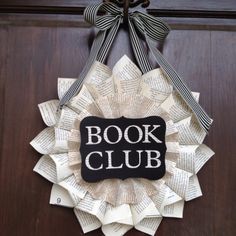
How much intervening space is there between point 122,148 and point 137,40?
0.15 meters

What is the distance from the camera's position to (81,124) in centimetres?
44

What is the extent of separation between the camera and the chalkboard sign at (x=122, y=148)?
1.42ft

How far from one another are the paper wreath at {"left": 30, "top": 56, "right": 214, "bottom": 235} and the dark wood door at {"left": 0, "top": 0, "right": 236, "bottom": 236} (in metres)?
0.02

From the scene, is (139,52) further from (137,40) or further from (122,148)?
(122,148)

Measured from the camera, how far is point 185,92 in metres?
0.45

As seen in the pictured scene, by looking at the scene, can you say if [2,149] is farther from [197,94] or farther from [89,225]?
[197,94]

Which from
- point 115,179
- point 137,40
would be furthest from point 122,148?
point 137,40

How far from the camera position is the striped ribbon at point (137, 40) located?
1.47ft

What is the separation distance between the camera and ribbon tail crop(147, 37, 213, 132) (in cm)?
45

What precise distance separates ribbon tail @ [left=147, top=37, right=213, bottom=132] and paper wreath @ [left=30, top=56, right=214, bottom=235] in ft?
0.03

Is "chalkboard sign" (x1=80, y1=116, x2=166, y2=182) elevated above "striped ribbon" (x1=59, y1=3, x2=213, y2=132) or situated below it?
below

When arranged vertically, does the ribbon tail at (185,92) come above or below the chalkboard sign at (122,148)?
above

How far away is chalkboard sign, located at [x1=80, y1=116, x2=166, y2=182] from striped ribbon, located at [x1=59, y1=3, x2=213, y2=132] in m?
0.05

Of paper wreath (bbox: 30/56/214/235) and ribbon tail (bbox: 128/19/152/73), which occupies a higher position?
ribbon tail (bbox: 128/19/152/73)
